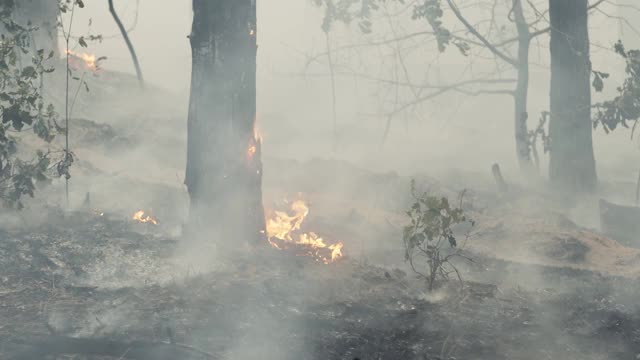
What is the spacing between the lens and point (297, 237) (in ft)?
30.5

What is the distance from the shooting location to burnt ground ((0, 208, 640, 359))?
5996 millimetres

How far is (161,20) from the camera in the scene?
3922 cm

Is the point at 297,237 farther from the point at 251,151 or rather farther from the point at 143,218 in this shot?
the point at 143,218

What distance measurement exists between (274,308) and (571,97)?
7.36 metres

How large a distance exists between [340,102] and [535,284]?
16521 millimetres

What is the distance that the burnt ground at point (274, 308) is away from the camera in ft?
19.7

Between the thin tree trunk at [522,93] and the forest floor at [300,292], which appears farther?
the thin tree trunk at [522,93]

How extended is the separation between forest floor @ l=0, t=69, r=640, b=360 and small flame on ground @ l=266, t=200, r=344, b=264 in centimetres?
21

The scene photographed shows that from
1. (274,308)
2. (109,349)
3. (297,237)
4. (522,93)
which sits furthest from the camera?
(522,93)

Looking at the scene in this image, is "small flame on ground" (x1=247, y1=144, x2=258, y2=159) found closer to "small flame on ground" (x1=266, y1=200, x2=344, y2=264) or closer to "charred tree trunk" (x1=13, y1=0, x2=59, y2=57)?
"small flame on ground" (x1=266, y1=200, x2=344, y2=264)

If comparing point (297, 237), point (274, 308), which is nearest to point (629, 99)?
point (297, 237)

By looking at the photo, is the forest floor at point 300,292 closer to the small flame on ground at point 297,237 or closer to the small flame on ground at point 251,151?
the small flame on ground at point 297,237

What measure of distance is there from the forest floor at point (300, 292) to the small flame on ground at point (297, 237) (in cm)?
21

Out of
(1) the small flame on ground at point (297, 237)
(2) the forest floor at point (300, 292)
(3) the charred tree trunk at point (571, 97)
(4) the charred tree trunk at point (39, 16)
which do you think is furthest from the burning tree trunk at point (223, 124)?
(3) the charred tree trunk at point (571, 97)
